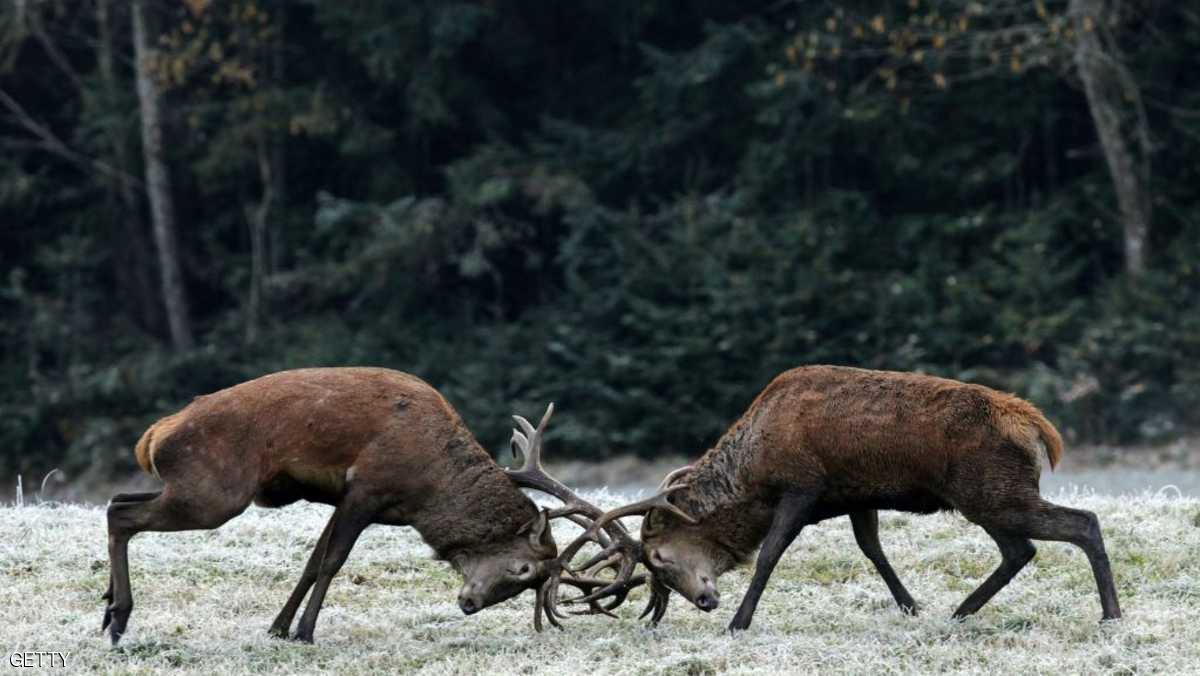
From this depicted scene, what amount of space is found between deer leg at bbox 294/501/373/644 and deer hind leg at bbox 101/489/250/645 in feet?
1.90

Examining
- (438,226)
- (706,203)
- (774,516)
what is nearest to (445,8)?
(438,226)

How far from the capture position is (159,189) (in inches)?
997

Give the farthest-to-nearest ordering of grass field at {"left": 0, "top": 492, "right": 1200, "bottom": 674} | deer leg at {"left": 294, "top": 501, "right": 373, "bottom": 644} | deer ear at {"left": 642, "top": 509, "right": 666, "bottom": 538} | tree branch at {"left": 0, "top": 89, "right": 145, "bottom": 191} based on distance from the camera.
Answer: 1. tree branch at {"left": 0, "top": 89, "right": 145, "bottom": 191}
2. deer ear at {"left": 642, "top": 509, "right": 666, "bottom": 538}
3. deer leg at {"left": 294, "top": 501, "right": 373, "bottom": 644}
4. grass field at {"left": 0, "top": 492, "right": 1200, "bottom": 674}

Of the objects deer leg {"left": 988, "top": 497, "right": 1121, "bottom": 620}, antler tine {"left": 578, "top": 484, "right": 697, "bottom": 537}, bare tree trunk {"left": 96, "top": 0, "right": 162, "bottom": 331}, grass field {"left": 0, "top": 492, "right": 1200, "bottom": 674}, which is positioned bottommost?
bare tree trunk {"left": 96, "top": 0, "right": 162, "bottom": 331}

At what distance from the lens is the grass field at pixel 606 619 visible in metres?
7.95

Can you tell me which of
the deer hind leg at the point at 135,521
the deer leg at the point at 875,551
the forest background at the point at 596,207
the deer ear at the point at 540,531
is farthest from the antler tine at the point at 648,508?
the forest background at the point at 596,207

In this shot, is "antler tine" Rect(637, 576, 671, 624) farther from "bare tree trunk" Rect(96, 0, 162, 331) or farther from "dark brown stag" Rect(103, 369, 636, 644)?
"bare tree trunk" Rect(96, 0, 162, 331)

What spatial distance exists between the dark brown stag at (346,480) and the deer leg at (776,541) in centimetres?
65

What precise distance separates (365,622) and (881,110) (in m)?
15.8

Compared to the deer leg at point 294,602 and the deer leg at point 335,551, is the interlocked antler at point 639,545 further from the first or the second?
the deer leg at point 294,602

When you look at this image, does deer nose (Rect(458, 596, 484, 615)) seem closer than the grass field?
No

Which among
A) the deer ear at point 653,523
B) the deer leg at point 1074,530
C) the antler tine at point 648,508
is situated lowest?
the deer ear at point 653,523

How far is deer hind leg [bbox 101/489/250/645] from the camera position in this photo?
8148mm

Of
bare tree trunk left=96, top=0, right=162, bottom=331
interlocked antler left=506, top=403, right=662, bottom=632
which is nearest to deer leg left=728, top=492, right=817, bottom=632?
interlocked antler left=506, top=403, right=662, bottom=632
